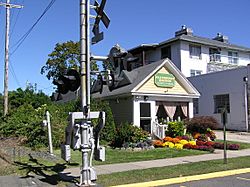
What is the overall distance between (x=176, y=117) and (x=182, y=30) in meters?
21.8

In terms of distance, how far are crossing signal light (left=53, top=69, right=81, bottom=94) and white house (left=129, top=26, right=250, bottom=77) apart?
26357 millimetres

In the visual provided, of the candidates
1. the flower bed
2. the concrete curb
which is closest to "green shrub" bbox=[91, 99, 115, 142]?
the flower bed

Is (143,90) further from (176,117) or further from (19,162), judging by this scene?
(19,162)

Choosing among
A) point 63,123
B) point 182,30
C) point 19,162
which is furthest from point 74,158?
point 182,30

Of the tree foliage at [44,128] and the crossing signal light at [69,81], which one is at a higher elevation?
the crossing signal light at [69,81]

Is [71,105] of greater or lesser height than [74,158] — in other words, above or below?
above

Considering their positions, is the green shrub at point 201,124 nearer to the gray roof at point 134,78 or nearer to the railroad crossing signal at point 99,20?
the gray roof at point 134,78

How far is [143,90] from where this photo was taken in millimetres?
20984

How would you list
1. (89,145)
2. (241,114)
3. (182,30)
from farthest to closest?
(182,30)
(241,114)
(89,145)

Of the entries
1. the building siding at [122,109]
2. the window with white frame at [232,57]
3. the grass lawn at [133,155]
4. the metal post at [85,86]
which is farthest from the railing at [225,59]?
the metal post at [85,86]

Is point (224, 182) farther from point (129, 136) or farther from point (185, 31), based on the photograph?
point (185, 31)

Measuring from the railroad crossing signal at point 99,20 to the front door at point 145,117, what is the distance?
1225 centimetres

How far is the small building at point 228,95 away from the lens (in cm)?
2734

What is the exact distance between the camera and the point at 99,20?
9086 millimetres
